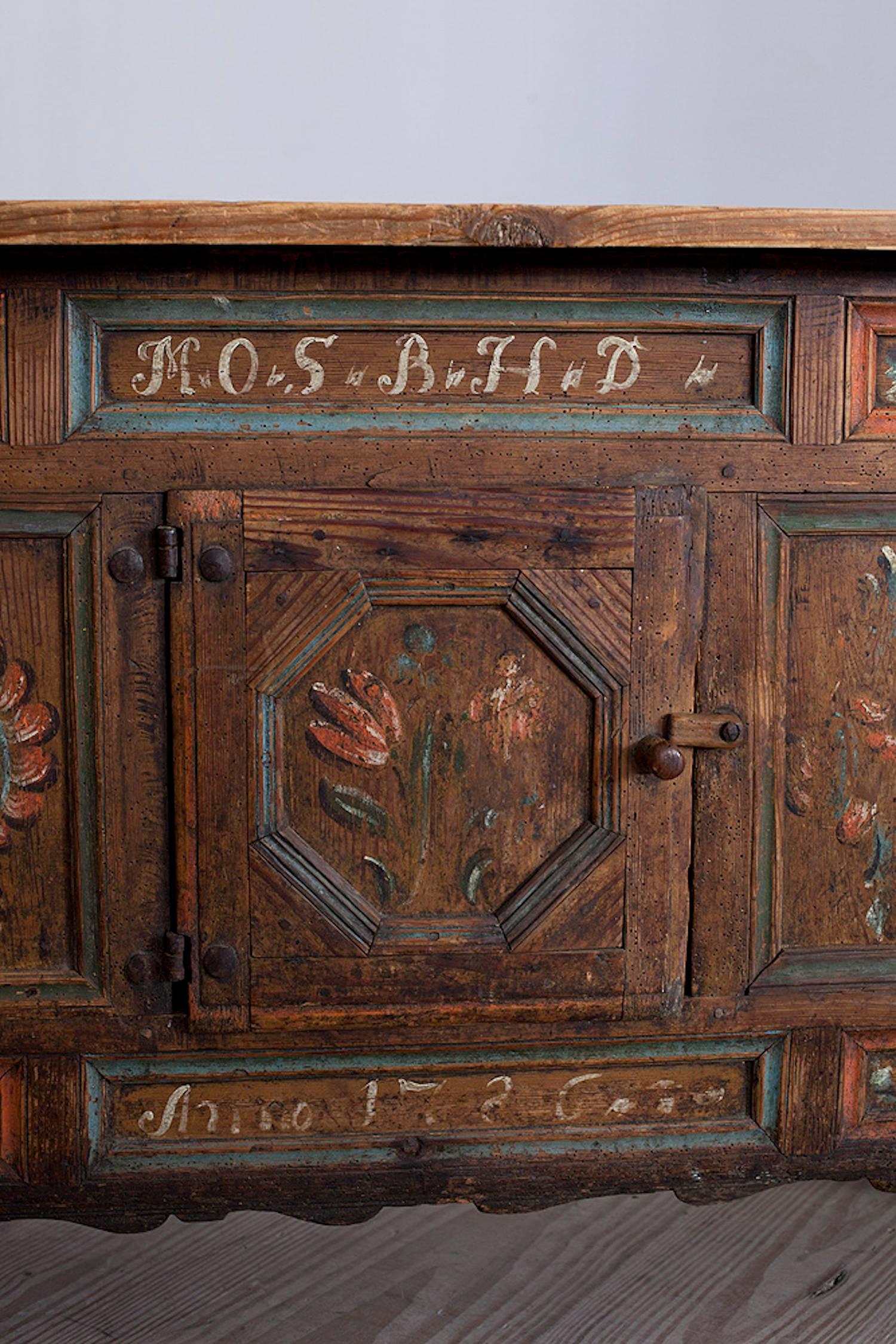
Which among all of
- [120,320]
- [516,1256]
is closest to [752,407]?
[120,320]

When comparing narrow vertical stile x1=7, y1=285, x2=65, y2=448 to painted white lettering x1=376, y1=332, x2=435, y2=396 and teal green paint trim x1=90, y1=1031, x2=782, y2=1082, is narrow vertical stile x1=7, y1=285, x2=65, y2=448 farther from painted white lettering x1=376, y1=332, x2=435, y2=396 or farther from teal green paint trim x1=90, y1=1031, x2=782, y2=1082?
teal green paint trim x1=90, y1=1031, x2=782, y2=1082

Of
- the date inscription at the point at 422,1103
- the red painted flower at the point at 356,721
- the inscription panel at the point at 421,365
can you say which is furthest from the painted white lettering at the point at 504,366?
the date inscription at the point at 422,1103

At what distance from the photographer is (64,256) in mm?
1498

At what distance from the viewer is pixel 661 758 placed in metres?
1.58

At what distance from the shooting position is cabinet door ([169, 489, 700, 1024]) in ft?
5.12

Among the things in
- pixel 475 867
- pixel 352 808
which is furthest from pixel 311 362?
pixel 475 867

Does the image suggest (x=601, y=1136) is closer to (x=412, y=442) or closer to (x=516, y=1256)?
(x=516, y=1256)

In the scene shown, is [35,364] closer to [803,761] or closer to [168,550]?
[168,550]

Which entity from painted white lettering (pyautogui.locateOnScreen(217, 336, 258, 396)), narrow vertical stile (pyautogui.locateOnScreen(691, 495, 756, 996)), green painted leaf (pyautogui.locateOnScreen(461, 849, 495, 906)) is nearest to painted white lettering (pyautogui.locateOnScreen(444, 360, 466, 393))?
painted white lettering (pyautogui.locateOnScreen(217, 336, 258, 396))

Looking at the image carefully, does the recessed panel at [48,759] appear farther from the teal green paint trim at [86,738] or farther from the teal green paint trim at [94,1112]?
the teal green paint trim at [94,1112]

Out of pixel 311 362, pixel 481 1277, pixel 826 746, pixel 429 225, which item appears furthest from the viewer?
pixel 481 1277

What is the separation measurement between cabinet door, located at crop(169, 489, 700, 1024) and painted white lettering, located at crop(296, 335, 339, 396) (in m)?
0.13

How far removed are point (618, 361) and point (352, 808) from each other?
643 millimetres

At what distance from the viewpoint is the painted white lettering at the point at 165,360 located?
60.4 inches
